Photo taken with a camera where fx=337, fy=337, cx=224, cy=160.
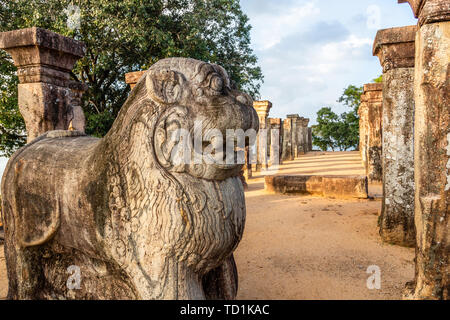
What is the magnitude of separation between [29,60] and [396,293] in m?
4.96

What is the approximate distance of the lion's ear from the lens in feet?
5.62

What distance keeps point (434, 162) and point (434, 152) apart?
75 mm

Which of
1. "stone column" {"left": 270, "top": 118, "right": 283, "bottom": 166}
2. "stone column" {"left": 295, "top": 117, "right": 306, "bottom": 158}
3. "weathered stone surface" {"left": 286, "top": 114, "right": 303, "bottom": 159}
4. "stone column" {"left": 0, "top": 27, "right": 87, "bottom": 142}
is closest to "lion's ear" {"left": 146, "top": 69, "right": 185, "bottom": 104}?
"stone column" {"left": 0, "top": 27, "right": 87, "bottom": 142}

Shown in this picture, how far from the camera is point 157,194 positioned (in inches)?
66.7

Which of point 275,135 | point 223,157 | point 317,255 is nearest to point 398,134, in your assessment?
point 317,255

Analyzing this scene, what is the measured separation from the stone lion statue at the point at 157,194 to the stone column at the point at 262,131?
10579 millimetres

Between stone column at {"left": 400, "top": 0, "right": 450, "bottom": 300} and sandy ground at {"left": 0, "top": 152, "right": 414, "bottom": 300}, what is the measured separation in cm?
76

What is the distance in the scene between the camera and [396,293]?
3.21 meters

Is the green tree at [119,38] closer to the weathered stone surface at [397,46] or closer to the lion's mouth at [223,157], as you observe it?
the weathered stone surface at [397,46]

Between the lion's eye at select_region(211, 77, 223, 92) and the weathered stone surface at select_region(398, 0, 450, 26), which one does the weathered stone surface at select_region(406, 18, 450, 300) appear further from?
the lion's eye at select_region(211, 77, 223, 92)

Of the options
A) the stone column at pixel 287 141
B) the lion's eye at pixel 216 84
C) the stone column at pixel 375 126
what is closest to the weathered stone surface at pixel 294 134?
the stone column at pixel 287 141

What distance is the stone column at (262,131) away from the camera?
1227 cm

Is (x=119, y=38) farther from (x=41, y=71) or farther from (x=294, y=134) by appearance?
(x=294, y=134)

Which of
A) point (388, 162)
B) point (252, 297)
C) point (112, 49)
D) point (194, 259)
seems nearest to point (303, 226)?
point (388, 162)
